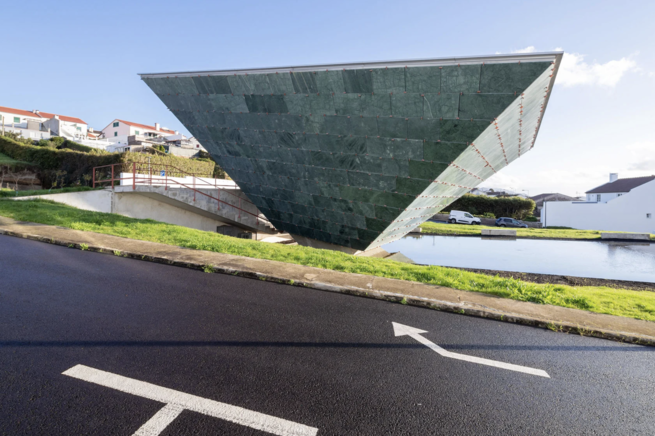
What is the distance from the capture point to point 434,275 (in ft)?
26.7

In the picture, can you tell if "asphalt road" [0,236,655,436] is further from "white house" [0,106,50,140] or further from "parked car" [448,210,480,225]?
"white house" [0,106,50,140]

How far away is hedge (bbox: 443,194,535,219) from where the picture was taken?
47.4m

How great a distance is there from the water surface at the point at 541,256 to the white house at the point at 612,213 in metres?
17.6

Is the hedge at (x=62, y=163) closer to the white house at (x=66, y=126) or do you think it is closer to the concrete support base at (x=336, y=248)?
the concrete support base at (x=336, y=248)

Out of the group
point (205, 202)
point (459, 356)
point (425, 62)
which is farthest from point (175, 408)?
point (205, 202)

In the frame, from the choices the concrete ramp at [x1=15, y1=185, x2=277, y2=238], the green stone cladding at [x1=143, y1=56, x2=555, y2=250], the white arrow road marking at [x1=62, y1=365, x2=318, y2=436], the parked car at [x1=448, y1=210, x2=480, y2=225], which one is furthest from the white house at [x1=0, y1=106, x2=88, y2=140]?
the white arrow road marking at [x1=62, y1=365, x2=318, y2=436]

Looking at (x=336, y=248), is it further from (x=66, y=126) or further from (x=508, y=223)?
(x=66, y=126)

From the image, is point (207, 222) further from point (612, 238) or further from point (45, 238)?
point (612, 238)

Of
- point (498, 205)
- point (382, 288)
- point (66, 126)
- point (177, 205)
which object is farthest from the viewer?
point (66, 126)

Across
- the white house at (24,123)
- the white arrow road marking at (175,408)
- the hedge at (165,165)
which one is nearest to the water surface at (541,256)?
the white arrow road marking at (175,408)

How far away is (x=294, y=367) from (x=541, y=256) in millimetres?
19306

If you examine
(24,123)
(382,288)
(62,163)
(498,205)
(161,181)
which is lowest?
(382,288)

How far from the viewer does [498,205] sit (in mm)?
48000

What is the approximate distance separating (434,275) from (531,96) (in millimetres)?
5654
